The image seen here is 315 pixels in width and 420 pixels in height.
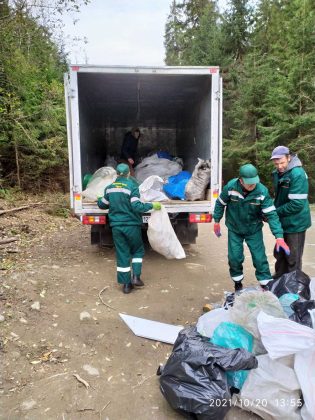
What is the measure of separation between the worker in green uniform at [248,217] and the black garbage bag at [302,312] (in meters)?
0.88

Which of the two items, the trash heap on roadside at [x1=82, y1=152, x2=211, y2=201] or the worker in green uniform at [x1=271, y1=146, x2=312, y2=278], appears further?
the trash heap on roadside at [x1=82, y1=152, x2=211, y2=201]

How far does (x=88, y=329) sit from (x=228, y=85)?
1639 cm

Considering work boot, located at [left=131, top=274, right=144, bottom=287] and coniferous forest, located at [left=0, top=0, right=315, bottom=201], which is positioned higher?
coniferous forest, located at [left=0, top=0, right=315, bottom=201]

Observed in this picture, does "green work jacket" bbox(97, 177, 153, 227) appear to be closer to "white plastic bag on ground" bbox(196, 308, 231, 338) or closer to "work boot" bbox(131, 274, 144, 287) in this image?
"work boot" bbox(131, 274, 144, 287)

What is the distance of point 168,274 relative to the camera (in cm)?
484

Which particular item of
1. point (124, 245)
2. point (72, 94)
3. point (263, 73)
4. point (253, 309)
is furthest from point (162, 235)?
point (263, 73)

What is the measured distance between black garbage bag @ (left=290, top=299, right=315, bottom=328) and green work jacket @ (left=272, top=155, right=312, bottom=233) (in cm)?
121

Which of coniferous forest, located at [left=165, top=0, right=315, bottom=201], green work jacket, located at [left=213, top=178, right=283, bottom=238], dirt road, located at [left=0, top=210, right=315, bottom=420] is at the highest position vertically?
coniferous forest, located at [left=165, top=0, right=315, bottom=201]

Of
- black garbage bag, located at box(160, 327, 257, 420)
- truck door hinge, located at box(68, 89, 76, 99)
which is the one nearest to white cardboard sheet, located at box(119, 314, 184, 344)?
black garbage bag, located at box(160, 327, 257, 420)

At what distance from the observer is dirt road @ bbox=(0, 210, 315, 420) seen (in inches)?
91.4

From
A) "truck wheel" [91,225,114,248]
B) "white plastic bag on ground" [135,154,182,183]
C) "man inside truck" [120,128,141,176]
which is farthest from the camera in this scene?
"man inside truck" [120,128,141,176]

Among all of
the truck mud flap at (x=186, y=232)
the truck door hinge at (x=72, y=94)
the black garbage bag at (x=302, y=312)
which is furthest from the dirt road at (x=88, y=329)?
the truck door hinge at (x=72, y=94)

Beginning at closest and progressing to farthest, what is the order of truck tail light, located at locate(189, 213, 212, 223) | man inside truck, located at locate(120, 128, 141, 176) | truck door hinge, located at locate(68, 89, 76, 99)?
truck door hinge, located at locate(68, 89, 76, 99) → truck tail light, located at locate(189, 213, 212, 223) → man inside truck, located at locate(120, 128, 141, 176)

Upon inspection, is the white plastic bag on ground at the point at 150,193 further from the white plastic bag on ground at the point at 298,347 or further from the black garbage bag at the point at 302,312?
the white plastic bag on ground at the point at 298,347
